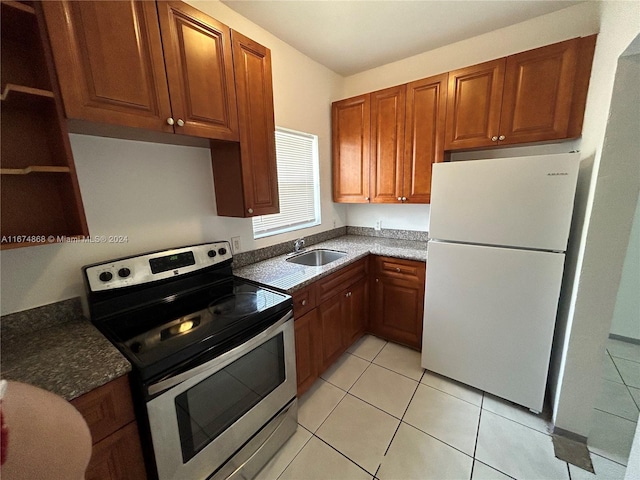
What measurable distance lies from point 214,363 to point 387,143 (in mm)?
2159

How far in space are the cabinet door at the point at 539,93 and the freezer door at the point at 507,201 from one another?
51 cm

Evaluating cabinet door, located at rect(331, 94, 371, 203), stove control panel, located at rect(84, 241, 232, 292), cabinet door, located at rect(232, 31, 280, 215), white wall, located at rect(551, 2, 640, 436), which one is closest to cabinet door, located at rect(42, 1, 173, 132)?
cabinet door, located at rect(232, 31, 280, 215)

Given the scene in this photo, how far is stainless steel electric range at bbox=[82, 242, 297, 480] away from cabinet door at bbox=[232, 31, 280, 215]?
1.54 feet

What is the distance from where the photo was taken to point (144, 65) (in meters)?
1.12

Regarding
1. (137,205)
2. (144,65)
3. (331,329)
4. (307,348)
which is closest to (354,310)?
(331,329)

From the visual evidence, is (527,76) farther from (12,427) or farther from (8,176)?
(8,176)

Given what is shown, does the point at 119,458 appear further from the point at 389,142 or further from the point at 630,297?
the point at 630,297

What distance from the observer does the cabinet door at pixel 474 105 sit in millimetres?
1858

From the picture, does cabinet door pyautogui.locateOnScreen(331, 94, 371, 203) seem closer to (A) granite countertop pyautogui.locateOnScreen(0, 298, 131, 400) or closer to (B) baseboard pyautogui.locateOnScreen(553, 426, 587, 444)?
(B) baseboard pyautogui.locateOnScreen(553, 426, 587, 444)

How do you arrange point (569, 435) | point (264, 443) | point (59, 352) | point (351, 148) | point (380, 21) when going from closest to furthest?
1. point (59, 352)
2. point (264, 443)
3. point (569, 435)
4. point (380, 21)
5. point (351, 148)

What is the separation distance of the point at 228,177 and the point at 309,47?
1.41 m

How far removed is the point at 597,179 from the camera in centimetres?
126

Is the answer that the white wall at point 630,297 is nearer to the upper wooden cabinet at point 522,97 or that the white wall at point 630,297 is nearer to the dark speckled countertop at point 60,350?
the upper wooden cabinet at point 522,97

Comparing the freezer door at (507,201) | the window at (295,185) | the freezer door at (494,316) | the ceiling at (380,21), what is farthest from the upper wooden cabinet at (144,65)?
the freezer door at (494,316)
